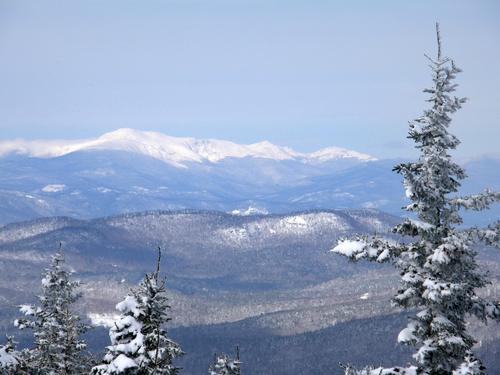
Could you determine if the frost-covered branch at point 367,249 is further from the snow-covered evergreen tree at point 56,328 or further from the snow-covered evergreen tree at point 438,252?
the snow-covered evergreen tree at point 56,328

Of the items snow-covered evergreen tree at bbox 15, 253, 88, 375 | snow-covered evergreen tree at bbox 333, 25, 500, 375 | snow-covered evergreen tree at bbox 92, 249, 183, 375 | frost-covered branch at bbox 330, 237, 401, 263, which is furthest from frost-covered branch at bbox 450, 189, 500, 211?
snow-covered evergreen tree at bbox 15, 253, 88, 375

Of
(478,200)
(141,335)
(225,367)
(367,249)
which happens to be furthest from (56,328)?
(478,200)

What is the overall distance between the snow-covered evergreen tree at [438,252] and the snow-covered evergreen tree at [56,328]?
82.4 feet

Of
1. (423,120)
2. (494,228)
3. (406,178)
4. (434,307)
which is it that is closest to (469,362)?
(434,307)

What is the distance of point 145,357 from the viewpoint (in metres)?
34.1

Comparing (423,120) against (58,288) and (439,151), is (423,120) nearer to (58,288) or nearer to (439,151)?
(439,151)

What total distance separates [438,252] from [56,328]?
32.9 m

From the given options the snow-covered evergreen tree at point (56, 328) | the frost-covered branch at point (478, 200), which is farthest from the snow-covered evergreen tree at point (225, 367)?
the frost-covered branch at point (478, 200)

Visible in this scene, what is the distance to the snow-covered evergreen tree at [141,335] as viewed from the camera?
1334 inches

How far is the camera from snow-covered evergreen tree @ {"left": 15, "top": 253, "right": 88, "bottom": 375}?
51156 millimetres

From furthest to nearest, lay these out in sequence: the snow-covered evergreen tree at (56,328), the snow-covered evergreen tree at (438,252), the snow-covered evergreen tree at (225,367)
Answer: the snow-covered evergreen tree at (225,367) < the snow-covered evergreen tree at (56,328) < the snow-covered evergreen tree at (438,252)

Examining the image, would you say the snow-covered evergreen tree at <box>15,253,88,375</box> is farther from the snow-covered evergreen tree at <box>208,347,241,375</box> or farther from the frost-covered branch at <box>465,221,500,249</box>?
the frost-covered branch at <box>465,221,500,249</box>

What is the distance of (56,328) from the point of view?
53750 mm

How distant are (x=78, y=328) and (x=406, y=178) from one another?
107 ft
